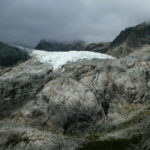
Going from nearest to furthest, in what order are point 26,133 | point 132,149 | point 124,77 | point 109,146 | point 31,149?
point 132,149, point 109,146, point 31,149, point 26,133, point 124,77

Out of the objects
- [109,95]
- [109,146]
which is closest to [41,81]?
[109,95]

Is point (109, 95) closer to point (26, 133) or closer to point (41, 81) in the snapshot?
point (41, 81)

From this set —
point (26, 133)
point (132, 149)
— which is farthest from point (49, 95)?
point (132, 149)

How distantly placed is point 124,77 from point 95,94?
1904 cm

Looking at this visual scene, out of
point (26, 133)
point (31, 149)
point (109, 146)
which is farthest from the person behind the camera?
point (26, 133)

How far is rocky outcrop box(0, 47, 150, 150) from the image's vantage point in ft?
484

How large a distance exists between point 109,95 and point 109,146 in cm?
7960

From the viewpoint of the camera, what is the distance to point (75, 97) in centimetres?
16350

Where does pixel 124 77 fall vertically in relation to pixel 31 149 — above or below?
above

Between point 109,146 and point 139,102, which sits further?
point 139,102

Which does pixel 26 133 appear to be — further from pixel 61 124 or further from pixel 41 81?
pixel 41 81

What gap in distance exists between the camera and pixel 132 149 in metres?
82.4

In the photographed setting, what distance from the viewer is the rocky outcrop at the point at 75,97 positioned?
148m

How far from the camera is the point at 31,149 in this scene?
10375cm
